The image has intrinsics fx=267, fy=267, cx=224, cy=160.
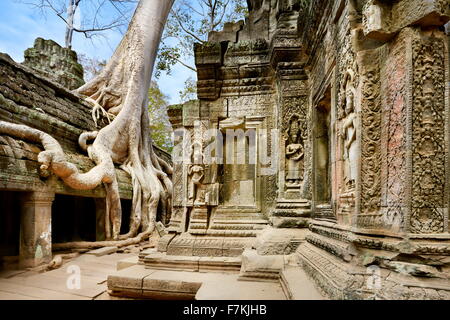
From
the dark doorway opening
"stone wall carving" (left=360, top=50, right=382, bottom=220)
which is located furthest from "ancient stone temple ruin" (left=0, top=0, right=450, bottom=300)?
the dark doorway opening

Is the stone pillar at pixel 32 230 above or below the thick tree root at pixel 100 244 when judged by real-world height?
above

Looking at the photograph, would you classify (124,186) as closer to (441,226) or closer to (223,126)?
(223,126)

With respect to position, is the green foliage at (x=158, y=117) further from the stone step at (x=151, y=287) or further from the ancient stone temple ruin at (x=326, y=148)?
the stone step at (x=151, y=287)

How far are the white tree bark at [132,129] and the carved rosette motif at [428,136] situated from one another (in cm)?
647

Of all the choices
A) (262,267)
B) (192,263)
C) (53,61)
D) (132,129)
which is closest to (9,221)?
(132,129)

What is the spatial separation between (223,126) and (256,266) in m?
2.21

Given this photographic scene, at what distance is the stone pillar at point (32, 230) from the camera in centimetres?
486

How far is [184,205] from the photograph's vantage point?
423cm

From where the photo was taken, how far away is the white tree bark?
742 cm

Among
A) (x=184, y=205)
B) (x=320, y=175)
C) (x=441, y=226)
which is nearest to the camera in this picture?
(x=441, y=226)

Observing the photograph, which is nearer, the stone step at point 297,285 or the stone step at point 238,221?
the stone step at point 297,285

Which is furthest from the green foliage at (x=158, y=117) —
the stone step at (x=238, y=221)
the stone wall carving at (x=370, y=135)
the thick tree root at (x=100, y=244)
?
the stone wall carving at (x=370, y=135)

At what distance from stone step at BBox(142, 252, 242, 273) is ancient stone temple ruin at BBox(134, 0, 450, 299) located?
0.03 metres
